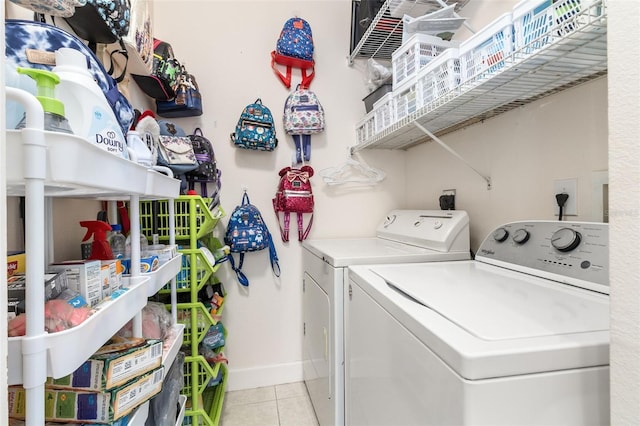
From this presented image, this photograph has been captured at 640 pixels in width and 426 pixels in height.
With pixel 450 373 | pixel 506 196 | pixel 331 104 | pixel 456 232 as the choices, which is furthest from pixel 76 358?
pixel 331 104

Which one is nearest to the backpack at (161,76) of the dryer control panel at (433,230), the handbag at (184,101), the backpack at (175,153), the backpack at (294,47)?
the handbag at (184,101)

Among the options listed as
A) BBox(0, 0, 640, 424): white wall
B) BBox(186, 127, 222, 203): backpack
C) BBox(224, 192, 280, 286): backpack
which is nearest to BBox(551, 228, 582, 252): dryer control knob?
BBox(0, 0, 640, 424): white wall

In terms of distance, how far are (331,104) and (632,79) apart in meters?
1.97

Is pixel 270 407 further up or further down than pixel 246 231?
further down

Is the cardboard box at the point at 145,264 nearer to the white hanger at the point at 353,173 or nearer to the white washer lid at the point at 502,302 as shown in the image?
the white washer lid at the point at 502,302

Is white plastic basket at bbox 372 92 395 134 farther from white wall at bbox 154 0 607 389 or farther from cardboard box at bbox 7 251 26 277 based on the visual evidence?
cardboard box at bbox 7 251 26 277

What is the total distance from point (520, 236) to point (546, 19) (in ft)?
2.29

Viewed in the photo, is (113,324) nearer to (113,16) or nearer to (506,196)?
(113,16)

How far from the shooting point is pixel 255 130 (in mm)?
2002

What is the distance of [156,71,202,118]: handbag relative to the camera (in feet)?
→ 5.99

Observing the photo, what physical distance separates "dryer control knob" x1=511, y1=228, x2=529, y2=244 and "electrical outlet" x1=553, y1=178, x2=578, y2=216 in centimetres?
18

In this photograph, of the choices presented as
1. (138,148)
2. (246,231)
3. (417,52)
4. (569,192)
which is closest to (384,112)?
(417,52)

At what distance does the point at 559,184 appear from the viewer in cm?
120

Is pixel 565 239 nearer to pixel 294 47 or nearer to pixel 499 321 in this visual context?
pixel 499 321
